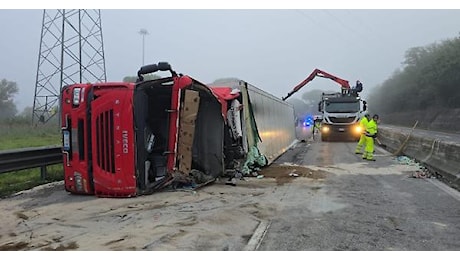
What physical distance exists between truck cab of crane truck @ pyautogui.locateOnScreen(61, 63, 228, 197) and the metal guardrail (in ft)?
4.01

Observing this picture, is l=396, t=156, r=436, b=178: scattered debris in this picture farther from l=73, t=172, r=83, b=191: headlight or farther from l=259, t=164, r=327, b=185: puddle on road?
l=73, t=172, r=83, b=191: headlight

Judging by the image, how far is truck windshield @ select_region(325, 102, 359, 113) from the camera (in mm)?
23953

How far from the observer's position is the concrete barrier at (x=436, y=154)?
31.6ft

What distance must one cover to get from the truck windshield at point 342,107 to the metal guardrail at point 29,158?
17.2 m

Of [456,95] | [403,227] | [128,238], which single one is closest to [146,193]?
[128,238]

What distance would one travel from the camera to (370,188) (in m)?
8.41

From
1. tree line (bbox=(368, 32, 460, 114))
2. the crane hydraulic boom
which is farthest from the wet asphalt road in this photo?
tree line (bbox=(368, 32, 460, 114))

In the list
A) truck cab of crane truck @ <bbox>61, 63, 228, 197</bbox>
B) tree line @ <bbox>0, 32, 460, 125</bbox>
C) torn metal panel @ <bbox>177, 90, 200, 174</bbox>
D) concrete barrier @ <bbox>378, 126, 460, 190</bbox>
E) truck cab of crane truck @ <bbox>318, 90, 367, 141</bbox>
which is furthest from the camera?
tree line @ <bbox>0, 32, 460, 125</bbox>

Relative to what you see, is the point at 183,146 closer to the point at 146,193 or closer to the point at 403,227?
the point at 146,193

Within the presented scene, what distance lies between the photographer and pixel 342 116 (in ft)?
78.5

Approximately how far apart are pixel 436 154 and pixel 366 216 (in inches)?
259

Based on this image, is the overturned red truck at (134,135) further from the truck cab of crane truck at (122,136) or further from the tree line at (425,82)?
the tree line at (425,82)

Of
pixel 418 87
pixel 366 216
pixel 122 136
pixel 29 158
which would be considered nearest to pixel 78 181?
pixel 122 136

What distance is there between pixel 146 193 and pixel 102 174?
78 cm
